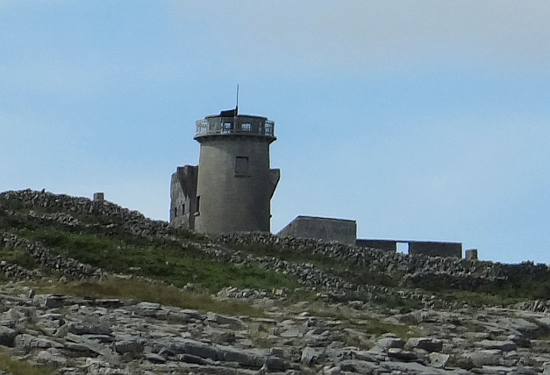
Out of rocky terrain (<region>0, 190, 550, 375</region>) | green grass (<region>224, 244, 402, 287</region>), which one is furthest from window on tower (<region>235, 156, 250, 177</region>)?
green grass (<region>224, 244, 402, 287</region>)

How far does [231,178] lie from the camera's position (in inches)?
2312

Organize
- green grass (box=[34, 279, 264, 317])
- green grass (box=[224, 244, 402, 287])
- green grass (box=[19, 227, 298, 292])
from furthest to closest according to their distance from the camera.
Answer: green grass (box=[224, 244, 402, 287]), green grass (box=[19, 227, 298, 292]), green grass (box=[34, 279, 264, 317])

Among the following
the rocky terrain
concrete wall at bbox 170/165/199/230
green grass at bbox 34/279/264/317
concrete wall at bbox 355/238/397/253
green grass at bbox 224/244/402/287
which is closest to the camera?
the rocky terrain

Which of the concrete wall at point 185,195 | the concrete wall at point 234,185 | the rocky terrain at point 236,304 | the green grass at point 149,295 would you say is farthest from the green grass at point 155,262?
the concrete wall at point 185,195

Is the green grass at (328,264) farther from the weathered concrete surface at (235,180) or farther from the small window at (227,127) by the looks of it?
the small window at (227,127)

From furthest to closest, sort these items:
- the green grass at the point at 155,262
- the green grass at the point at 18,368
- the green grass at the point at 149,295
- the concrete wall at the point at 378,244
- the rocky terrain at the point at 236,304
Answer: the concrete wall at the point at 378,244 < the green grass at the point at 155,262 < the green grass at the point at 149,295 < the rocky terrain at the point at 236,304 < the green grass at the point at 18,368

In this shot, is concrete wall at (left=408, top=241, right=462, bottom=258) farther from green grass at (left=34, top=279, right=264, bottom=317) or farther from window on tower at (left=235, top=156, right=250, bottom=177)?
green grass at (left=34, top=279, right=264, bottom=317)

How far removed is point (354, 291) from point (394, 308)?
3.64 metres

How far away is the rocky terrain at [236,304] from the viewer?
2288cm

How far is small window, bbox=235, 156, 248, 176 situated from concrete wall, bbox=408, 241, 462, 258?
6841mm

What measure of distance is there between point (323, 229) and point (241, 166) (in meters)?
4.32

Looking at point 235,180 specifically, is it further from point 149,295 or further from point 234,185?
point 149,295

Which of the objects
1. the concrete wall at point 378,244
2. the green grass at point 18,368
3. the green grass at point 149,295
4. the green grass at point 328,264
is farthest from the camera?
the concrete wall at point 378,244

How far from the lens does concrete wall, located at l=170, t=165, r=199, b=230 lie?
60.1m
